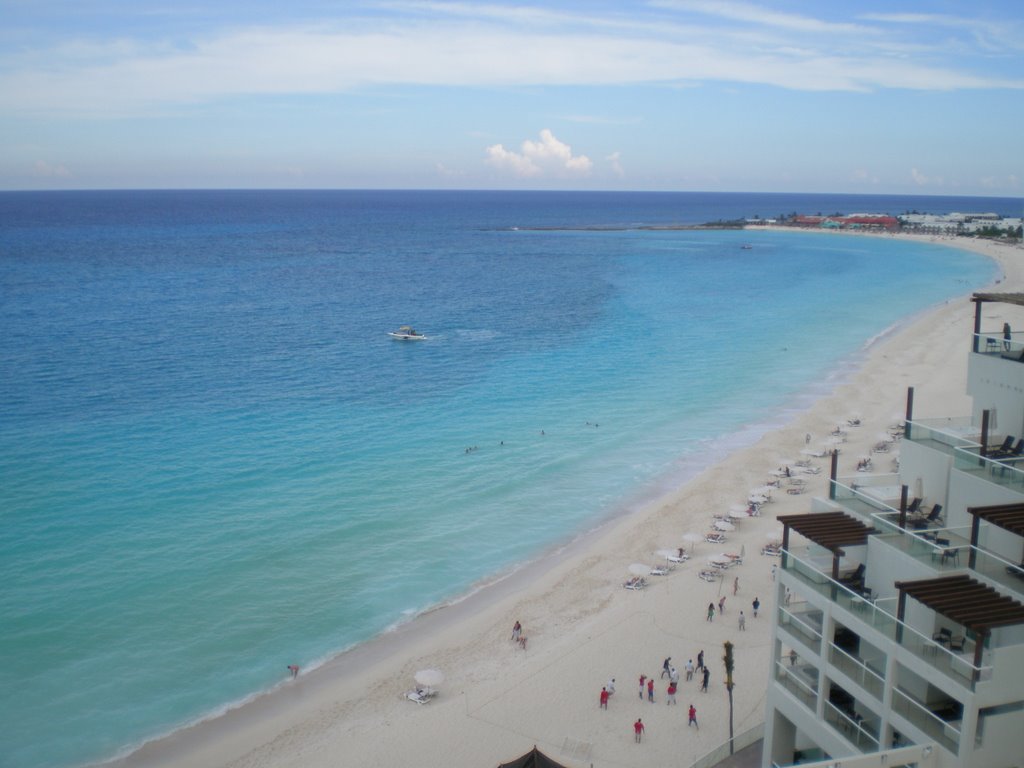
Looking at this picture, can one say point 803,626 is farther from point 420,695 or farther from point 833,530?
point 420,695

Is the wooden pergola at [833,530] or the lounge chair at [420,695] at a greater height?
the wooden pergola at [833,530]

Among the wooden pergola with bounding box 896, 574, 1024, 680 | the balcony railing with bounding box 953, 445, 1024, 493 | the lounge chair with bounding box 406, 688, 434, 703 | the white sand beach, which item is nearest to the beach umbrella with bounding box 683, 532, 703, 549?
the white sand beach

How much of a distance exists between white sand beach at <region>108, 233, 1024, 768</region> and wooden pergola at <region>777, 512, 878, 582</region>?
27.0 feet

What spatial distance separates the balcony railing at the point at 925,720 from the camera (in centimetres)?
1248

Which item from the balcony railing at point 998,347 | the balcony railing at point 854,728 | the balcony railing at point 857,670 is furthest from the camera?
the balcony railing at point 998,347

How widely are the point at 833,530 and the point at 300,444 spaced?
3363cm

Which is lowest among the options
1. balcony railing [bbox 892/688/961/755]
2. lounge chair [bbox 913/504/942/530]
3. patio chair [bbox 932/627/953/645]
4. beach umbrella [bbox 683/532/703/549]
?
beach umbrella [bbox 683/532/703/549]

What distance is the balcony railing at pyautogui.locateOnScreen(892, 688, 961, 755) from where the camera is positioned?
12.5 meters

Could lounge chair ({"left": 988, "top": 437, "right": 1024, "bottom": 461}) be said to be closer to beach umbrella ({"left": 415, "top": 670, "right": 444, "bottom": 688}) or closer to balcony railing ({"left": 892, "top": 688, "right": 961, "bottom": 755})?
balcony railing ({"left": 892, "top": 688, "right": 961, "bottom": 755})

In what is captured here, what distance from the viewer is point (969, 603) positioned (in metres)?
12.4

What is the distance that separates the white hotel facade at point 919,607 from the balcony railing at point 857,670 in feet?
0.07

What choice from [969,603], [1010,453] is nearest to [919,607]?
[969,603]

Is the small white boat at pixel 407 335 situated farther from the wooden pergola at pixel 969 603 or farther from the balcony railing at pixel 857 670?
the wooden pergola at pixel 969 603

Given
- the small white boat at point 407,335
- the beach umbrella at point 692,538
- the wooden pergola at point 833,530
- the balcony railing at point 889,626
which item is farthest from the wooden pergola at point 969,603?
the small white boat at point 407,335
